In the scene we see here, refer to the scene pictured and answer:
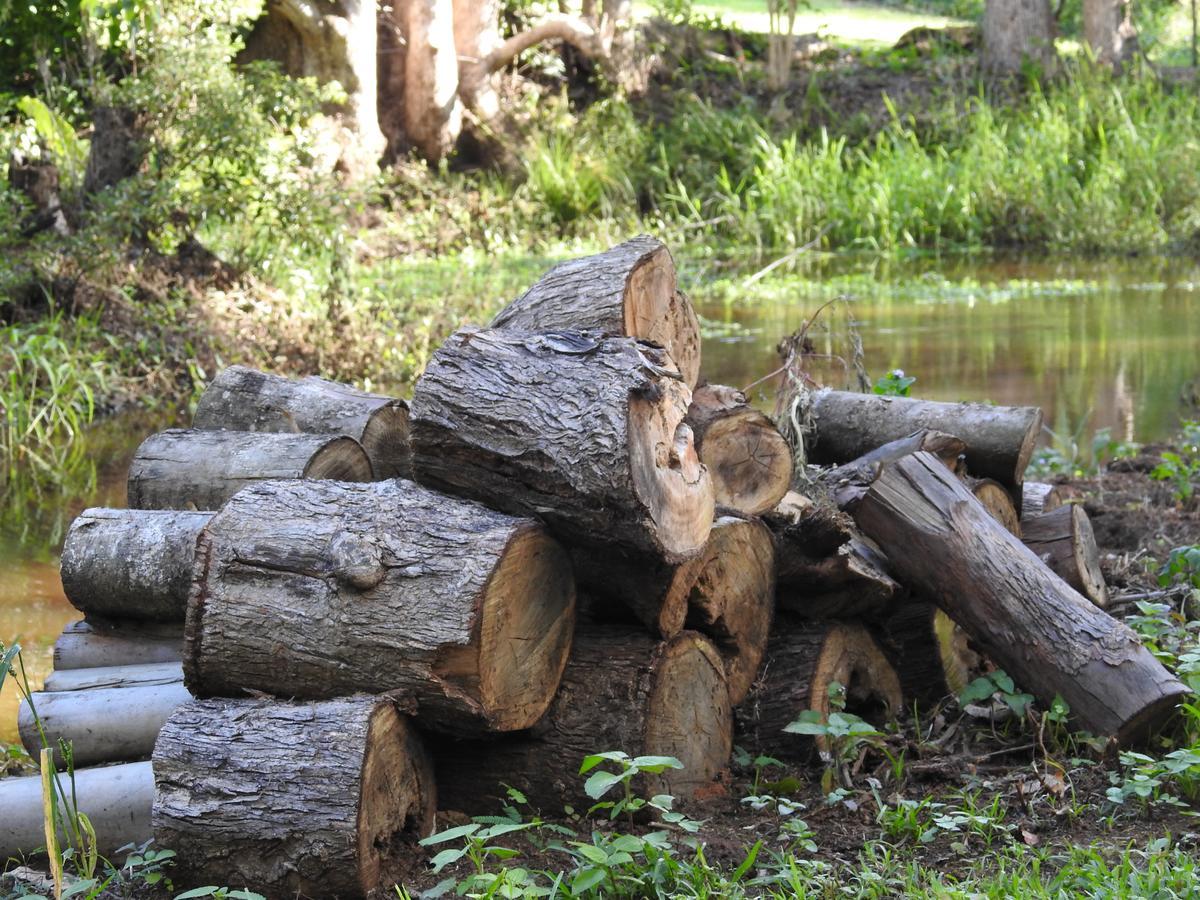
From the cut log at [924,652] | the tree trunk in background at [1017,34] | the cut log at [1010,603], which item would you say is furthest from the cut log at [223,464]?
the tree trunk in background at [1017,34]

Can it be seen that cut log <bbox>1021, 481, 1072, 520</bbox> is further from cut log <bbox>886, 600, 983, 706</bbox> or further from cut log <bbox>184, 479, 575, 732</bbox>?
cut log <bbox>184, 479, 575, 732</bbox>

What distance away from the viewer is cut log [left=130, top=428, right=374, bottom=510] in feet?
13.6

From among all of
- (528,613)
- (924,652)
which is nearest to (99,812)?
(528,613)

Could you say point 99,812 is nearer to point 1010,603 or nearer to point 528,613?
point 528,613

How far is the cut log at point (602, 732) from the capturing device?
126 inches

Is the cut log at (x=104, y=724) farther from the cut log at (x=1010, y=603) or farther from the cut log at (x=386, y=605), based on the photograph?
the cut log at (x=1010, y=603)

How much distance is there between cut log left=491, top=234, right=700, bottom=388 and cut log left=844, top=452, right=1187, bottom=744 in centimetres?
70

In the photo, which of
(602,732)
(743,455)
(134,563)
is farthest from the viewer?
(134,563)

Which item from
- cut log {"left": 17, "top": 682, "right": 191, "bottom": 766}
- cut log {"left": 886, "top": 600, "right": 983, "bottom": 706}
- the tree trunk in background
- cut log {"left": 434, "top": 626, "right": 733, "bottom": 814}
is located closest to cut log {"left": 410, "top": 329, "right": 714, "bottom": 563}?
cut log {"left": 434, "top": 626, "right": 733, "bottom": 814}

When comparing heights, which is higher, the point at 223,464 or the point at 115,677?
the point at 223,464

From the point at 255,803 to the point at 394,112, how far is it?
46.4ft

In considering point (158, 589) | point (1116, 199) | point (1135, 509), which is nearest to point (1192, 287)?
point (1116, 199)

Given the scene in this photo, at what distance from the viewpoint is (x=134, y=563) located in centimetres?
382

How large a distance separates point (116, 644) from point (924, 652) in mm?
2262
